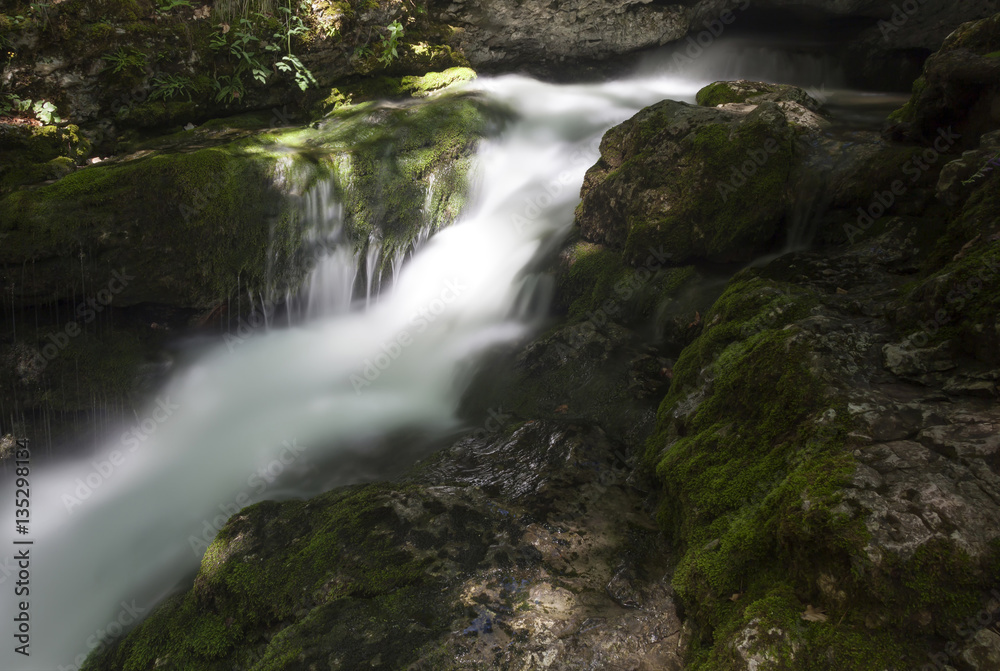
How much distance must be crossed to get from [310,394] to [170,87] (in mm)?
5140

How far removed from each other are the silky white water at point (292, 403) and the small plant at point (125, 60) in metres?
3.40

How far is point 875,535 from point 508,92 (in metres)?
9.46

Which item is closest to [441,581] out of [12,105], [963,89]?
[963,89]

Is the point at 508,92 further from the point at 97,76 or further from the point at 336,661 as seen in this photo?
the point at 336,661

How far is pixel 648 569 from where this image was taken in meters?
2.87

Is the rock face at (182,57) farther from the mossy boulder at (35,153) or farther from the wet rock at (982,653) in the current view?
the wet rock at (982,653)

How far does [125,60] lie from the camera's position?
746cm

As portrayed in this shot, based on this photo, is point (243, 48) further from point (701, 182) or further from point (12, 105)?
point (701, 182)

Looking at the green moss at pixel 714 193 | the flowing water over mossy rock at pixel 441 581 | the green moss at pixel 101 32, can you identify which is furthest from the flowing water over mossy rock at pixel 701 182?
the green moss at pixel 101 32

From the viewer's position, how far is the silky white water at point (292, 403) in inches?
183

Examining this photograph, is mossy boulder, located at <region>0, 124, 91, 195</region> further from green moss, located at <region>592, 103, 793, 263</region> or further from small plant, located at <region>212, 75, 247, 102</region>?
green moss, located at <region>592, 103, 793, 263</region>

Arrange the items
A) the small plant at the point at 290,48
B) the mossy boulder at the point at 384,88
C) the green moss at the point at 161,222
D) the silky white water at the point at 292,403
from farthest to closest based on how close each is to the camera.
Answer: the mossy boulder at the point at 384,88 → the small plant at the point at 290,48 → the green moss at the point at 161,222 → the silky white water at the point at 292,403

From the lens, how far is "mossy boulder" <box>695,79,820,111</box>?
19.8 feet

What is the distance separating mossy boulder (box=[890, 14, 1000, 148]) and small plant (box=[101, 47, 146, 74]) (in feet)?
30.1
